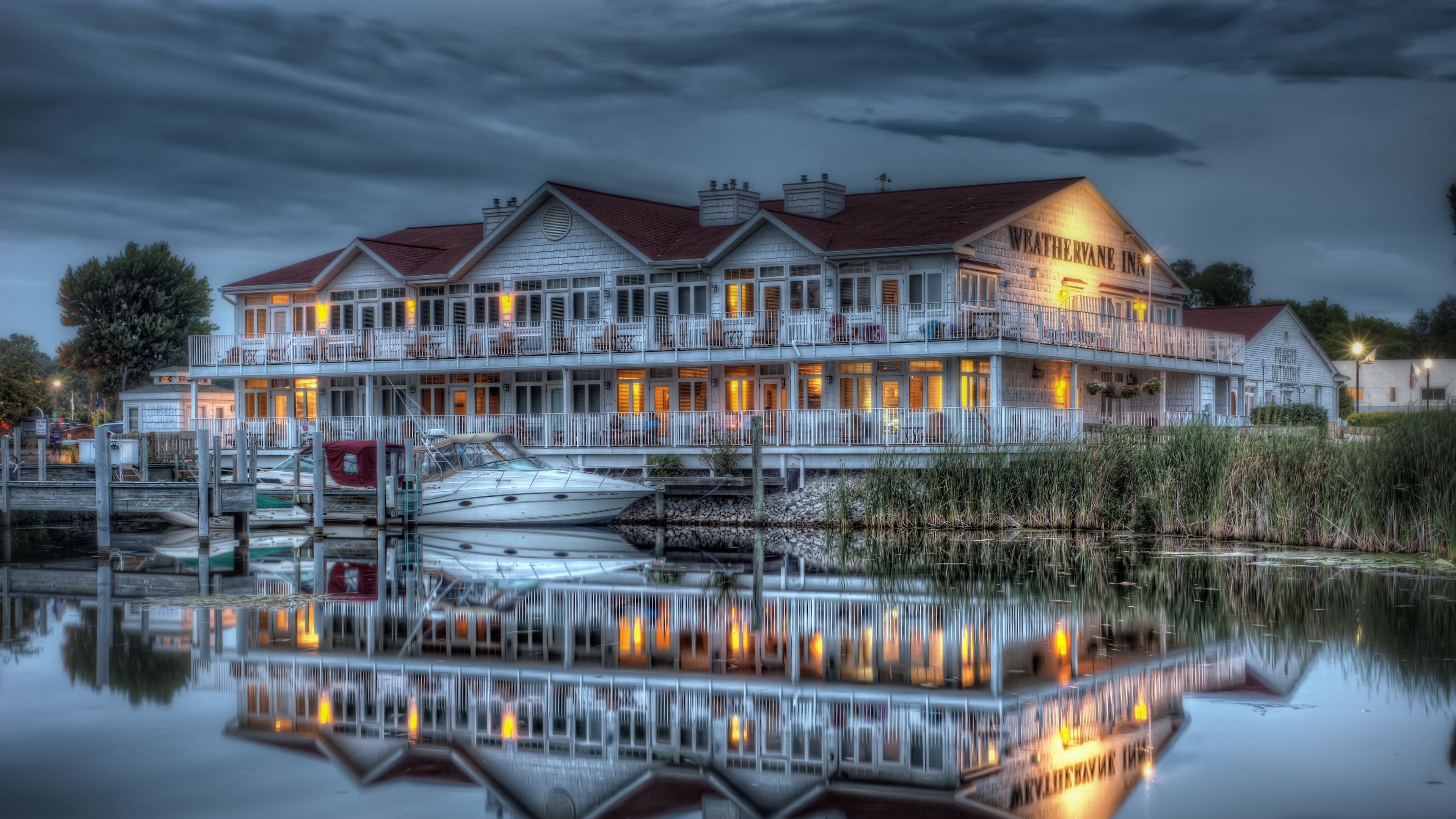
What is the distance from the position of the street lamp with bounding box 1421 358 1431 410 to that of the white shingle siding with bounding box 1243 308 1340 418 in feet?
11.7

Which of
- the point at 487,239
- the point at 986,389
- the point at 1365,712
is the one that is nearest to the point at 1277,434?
the point at 986,389

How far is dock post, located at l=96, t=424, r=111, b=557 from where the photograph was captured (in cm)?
2845

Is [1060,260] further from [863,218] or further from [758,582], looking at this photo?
[758,582]

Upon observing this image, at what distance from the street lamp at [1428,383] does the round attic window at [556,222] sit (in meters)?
24.0

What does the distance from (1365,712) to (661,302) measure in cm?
3109

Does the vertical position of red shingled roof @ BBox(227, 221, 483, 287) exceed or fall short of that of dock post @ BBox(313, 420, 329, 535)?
it exceeds it

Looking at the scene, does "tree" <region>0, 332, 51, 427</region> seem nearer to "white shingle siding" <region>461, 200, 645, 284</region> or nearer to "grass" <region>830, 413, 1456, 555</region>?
"white shingle siding" <region>461, 200, 645, 284</region>

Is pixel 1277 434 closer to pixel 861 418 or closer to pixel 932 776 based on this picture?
pixel 861 418

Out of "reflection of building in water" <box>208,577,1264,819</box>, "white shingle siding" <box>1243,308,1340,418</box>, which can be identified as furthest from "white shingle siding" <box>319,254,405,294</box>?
"white shingle siding" <box>1243,308,1340,418</box>

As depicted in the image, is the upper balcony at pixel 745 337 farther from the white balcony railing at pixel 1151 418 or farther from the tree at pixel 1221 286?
the tree at pixel 1221 286

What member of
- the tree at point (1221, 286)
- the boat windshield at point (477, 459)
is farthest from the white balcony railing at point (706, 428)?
the tree at point (1221, 286)

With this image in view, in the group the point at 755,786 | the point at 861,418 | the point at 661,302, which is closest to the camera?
the point at 755,786

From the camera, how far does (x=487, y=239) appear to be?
4431 cm

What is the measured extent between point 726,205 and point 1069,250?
1041 centimetres
